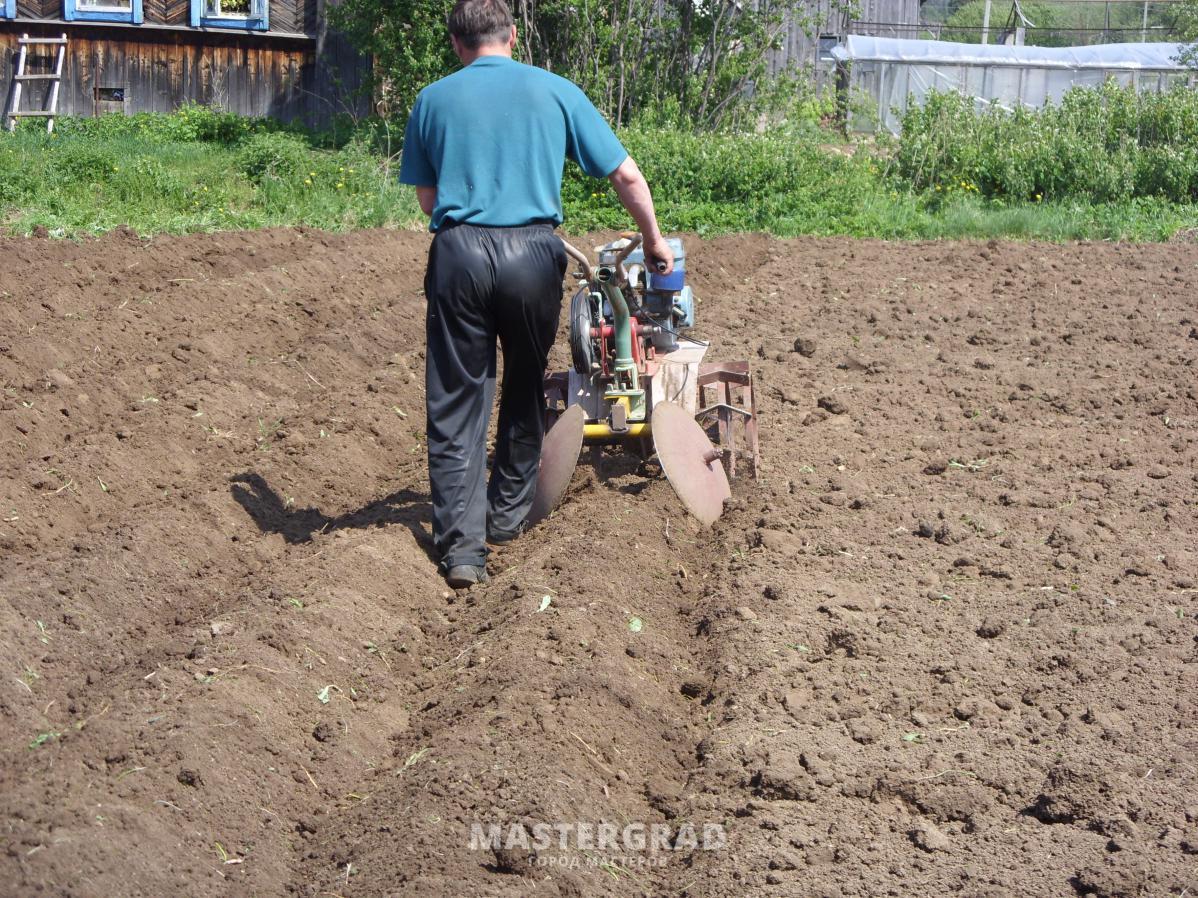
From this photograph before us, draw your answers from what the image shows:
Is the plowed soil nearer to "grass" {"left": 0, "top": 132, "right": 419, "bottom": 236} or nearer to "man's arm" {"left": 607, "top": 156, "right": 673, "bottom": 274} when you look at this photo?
"man's arm" {"left": 607, "top": 156, "right": 673, "bottom": 274}

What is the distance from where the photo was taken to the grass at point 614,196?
44.4 ft

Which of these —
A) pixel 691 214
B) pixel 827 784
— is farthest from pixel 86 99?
pixel 827 784

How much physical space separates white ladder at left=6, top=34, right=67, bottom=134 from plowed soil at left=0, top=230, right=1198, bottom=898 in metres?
11.0

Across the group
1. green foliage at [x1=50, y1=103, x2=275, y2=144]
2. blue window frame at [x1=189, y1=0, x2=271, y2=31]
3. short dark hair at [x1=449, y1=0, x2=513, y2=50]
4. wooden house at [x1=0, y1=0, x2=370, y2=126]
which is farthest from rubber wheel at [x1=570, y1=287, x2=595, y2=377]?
blue window frame at [x1=189, y1=0, x2=271, y2=31]

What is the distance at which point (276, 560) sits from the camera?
6113mm

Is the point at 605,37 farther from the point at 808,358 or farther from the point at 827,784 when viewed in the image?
the point at 827,784

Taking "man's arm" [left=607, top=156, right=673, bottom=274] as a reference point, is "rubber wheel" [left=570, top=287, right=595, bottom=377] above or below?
below

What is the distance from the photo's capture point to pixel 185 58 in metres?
20.0

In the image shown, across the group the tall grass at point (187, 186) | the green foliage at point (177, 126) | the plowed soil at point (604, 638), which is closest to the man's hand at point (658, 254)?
the plowed soil at point (604, 638)

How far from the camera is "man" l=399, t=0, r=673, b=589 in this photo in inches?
214

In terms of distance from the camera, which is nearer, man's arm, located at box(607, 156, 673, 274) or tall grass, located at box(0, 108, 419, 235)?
man's arm, located at box(607, 156, 673, 274)

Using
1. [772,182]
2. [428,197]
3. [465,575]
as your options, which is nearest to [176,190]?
[772,182]

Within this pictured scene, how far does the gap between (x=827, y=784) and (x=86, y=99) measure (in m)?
18.5

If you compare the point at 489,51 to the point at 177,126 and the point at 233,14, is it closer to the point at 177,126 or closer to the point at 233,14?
the point at 177,126
